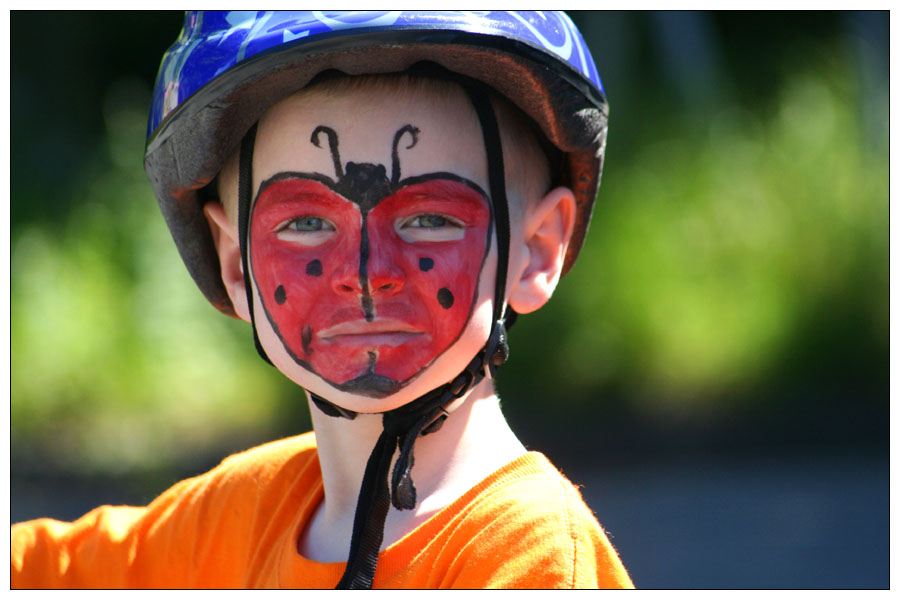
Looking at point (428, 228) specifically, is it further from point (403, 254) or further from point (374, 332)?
point (374, 332)

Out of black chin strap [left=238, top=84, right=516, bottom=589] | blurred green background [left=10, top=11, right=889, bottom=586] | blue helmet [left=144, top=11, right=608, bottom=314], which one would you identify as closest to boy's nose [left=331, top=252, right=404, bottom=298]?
black chin strap [left=238, top=84, right=516, bottom=589]

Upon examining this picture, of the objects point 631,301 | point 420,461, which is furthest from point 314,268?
point 631,301

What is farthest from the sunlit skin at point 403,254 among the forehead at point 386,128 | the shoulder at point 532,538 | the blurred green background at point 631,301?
the blurred green background at point 631,301

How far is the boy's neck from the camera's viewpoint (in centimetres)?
218

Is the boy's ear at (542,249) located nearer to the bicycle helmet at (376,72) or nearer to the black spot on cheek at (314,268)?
the bicycle helmet at (376,72)

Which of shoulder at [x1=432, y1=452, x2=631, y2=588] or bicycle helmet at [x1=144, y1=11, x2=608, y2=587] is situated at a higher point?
bicycle helmet at [x1=144, y1=11, x2=608, y2=587]

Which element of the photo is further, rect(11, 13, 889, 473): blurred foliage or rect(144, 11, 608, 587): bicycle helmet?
rect(11, 13, 889, 473): blurred foliage

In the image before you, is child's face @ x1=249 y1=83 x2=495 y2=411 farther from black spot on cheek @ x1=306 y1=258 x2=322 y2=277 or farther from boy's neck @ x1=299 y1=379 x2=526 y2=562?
boy's neck @ x1=299 y1=379 x2=526 y2=562

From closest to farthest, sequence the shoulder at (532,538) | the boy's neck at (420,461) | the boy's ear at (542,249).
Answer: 1. the shoulder at (532,538)
2. the boy's neck at (420,461)
3. the boy's ear at (542,249)

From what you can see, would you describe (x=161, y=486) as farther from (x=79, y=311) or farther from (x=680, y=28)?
(x=680, y=28)

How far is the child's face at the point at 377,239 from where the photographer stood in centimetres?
207

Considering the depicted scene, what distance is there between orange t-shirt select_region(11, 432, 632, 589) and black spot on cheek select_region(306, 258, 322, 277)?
545 millimetres

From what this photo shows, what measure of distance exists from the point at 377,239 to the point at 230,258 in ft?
1.78
